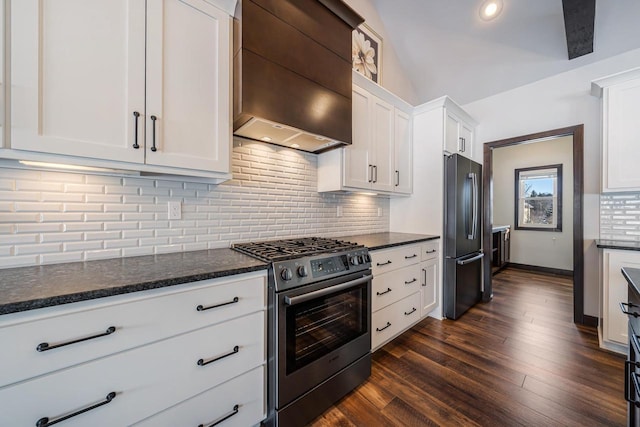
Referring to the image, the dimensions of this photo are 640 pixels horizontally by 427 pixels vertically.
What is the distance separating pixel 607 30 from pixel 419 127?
1.89 meters

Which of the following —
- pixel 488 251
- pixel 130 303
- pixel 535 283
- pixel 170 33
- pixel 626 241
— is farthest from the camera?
pixel 535 283

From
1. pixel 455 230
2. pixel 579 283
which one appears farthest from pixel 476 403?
pixel 579 283

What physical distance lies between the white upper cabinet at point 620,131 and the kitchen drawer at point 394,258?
1.90m

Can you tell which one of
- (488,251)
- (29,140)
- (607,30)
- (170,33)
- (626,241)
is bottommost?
(488,251)

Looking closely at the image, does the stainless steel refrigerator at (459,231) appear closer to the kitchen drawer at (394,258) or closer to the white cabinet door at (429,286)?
the white cabinet door at (429,286)

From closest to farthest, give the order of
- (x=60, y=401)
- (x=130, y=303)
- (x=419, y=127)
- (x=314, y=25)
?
(x=60, y=401) → (x=130, y=303) → (x=314, y=25) → (x=419, y=127)

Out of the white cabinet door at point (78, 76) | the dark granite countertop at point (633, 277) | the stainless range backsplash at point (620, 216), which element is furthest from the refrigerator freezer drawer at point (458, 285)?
the white cabinet door at point (78, 76)

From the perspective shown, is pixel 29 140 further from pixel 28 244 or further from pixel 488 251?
pixel 488 251

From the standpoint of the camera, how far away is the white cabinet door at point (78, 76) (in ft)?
3.12

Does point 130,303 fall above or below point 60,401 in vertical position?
above

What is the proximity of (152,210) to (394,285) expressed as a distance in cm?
194

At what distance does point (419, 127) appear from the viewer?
118 inches

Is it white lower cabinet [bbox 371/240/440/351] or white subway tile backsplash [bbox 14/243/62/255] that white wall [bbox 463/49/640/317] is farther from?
white subway tile backsplash [bbox 14/243/62/255]

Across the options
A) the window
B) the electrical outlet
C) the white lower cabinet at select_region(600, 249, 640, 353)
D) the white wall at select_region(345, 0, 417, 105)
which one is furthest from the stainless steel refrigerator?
the window
